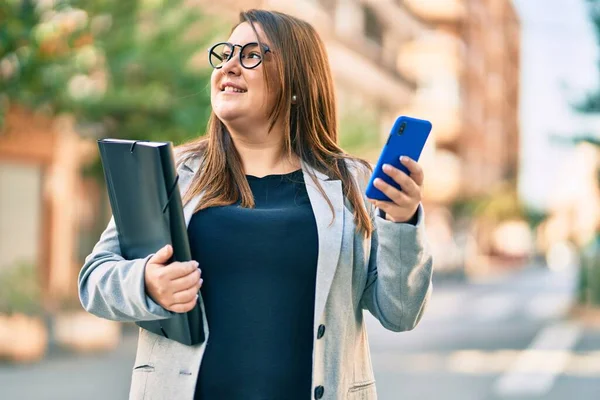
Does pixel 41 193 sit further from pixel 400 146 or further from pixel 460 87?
pixel 460 87

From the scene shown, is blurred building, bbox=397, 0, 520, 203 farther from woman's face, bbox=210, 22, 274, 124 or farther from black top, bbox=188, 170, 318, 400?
black top, bbox=188, 170, 318, 400

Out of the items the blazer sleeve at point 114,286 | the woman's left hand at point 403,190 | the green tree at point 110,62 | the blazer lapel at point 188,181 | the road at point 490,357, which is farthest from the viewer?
the road at point 490,357

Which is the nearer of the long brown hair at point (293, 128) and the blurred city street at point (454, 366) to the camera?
the long brown hair at point (293, 128)

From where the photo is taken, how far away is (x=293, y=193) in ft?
9.10

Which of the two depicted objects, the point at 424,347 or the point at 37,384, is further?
the point at 424,347

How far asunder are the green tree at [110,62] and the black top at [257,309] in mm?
9028

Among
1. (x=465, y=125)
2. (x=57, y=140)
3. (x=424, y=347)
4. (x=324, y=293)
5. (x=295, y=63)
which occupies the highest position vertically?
(x=465, y=125)

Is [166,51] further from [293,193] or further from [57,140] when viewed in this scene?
[293,193]

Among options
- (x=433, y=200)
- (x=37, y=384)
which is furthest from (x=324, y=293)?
(x=433, y=200)

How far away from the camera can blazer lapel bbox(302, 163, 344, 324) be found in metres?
2.59

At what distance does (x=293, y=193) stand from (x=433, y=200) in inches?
2315

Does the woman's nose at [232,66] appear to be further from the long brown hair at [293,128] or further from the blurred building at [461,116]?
the blurred building at [461,116]

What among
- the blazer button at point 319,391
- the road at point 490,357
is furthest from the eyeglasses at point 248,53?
the road at point 490,357

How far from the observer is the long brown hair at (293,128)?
274 cm
